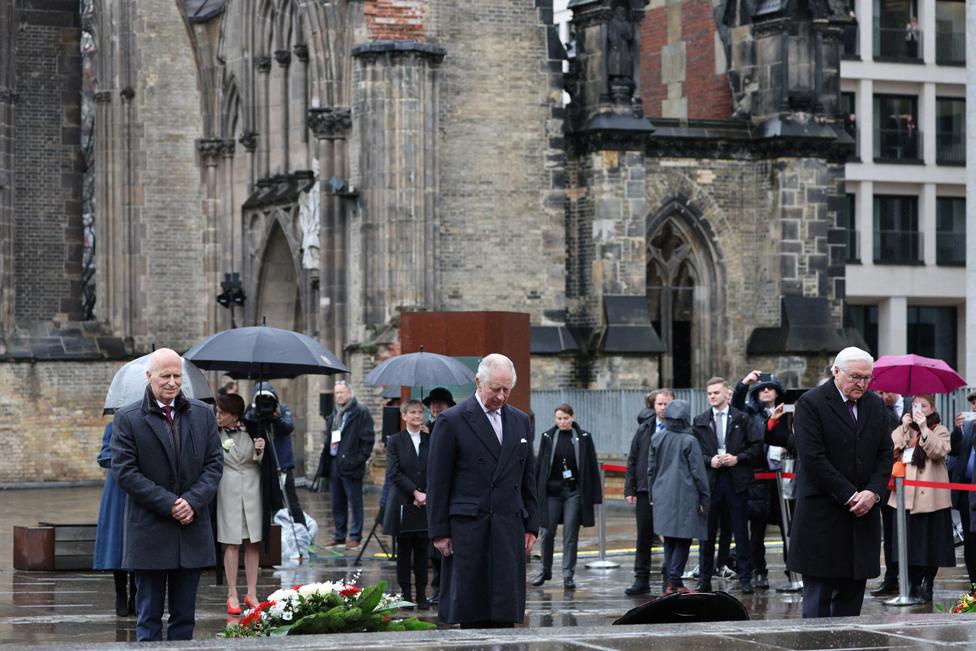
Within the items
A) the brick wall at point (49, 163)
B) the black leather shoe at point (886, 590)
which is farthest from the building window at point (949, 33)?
the black leather shoe at point (886, 590)

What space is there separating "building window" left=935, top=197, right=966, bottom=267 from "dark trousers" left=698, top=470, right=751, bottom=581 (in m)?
39.2

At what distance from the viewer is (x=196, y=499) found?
34.1 ft

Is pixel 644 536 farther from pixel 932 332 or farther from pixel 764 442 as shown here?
pixel 932 332

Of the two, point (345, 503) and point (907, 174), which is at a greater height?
point (907, 174)

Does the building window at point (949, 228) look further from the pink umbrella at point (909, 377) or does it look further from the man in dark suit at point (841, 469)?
the man in dark suit at point (841, 469)

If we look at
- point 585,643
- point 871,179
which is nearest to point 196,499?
point 585,643

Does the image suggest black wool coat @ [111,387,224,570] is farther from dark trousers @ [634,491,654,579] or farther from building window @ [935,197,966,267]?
building window @ [935,197,966,267]

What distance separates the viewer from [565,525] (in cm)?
1733

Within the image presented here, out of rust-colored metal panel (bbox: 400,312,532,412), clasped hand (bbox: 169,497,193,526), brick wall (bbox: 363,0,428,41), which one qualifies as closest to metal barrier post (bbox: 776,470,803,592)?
rust-colored metal panel (bbox: 400,312,532,412)

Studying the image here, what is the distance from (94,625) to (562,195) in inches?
810

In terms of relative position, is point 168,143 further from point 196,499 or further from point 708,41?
point 196,499

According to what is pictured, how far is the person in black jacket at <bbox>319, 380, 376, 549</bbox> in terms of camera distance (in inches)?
843

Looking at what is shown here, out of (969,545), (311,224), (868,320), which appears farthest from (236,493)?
(868,320)

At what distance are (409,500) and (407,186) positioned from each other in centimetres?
1621
